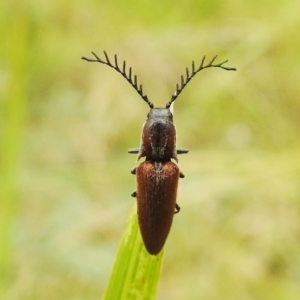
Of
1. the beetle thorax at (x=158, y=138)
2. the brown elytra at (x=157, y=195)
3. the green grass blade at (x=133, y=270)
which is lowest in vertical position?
the green grass blade at (x=133, y=270)

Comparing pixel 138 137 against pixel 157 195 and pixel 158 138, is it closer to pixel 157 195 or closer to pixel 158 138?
pixel 158 138

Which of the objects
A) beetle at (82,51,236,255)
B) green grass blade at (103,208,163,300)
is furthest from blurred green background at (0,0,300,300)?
green grass blade at (103,208,163,300)

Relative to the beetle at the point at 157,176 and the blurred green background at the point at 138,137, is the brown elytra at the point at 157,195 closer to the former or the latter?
the beetle at the point at 157,176

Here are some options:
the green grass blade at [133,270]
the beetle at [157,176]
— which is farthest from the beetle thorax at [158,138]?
the green grass blade at [133,270]

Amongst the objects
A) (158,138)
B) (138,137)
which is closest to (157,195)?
(158,138)

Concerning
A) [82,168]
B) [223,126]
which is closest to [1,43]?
[82,168]

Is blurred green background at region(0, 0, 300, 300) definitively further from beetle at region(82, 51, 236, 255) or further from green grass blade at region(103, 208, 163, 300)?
green grass blade at region(103, 208, 163, 300)

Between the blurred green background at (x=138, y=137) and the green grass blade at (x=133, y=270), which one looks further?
the blurred green background at (x=138, y=137)
